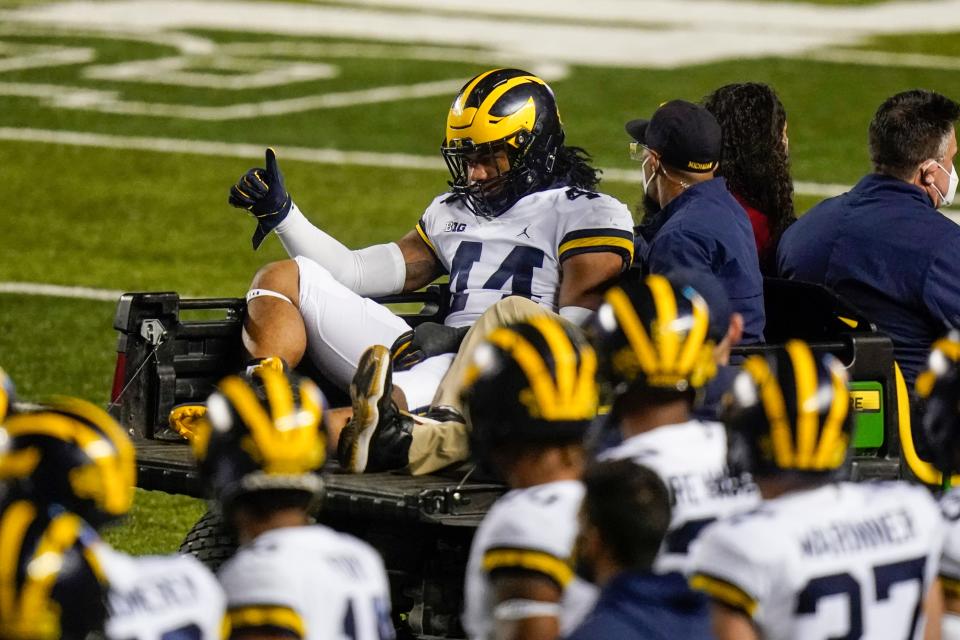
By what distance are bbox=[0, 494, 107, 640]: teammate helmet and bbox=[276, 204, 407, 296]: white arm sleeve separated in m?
3.75

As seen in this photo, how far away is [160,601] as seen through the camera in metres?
3.95

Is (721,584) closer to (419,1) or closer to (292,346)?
(292,346)

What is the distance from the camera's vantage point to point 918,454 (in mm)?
6570

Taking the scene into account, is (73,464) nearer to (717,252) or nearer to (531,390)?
(531,390)

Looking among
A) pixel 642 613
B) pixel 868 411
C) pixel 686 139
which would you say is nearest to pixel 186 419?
pixel 686 139

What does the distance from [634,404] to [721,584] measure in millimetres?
767

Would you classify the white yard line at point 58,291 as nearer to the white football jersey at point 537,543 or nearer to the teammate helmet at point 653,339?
the teammate helmet at point 653,339

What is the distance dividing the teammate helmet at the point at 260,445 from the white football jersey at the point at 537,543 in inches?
15.8

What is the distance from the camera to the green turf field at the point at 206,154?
12.0 metres

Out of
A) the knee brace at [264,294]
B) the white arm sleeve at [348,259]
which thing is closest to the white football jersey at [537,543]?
the knee brace at [264,294]

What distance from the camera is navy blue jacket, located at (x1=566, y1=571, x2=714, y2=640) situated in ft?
13.1

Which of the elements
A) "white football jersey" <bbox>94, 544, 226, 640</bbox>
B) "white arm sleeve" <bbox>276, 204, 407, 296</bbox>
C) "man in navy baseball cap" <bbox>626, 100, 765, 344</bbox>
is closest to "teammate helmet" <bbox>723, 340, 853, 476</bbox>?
"white football jersey" <bbox>94, 544, 226, 640</bbox>

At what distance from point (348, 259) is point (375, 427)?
1538 millimetres

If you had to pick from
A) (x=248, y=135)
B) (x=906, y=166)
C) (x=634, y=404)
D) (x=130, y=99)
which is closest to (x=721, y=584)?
(x=634, y=404)
